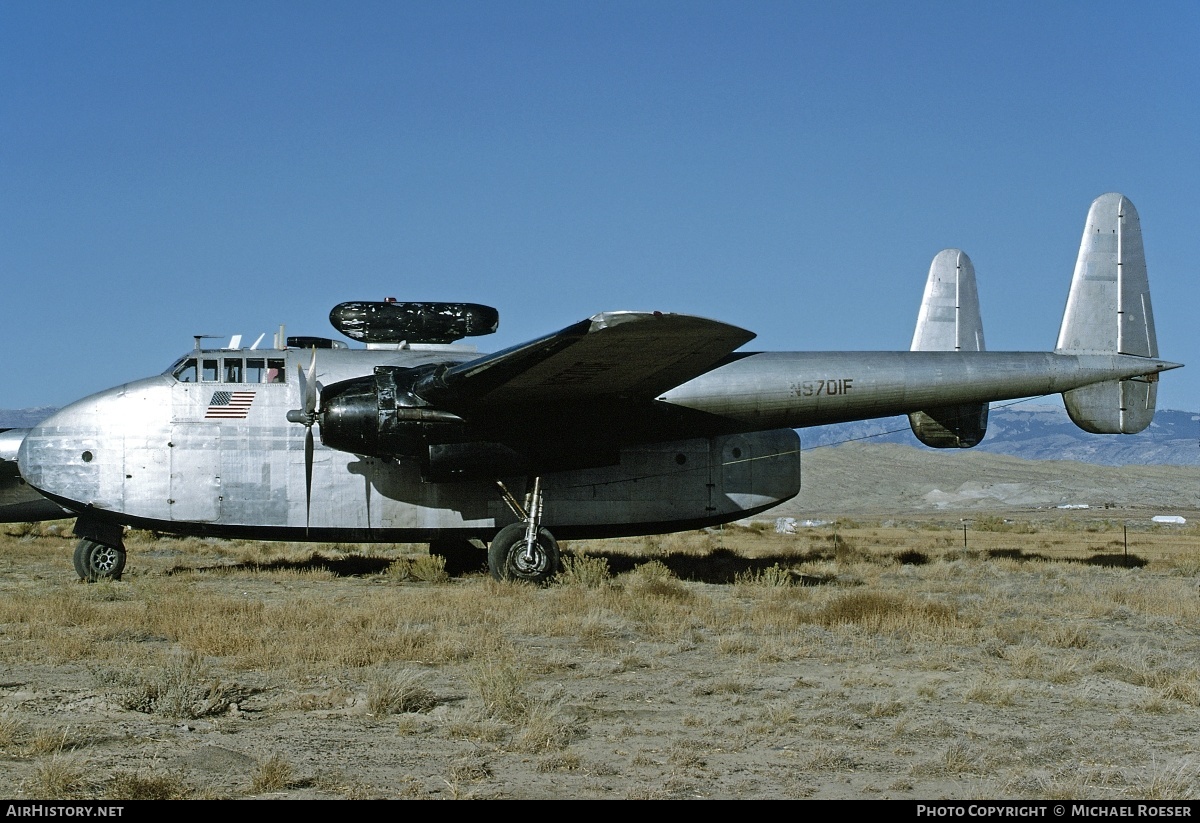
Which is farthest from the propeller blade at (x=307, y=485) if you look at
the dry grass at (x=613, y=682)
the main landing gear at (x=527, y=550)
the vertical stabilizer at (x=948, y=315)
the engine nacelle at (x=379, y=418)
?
the vertical stabilizer at (x=948, y=315)

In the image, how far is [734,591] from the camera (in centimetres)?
1789

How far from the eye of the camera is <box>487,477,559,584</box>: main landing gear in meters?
18.0

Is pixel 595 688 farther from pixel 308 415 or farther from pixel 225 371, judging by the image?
pixel 225 371

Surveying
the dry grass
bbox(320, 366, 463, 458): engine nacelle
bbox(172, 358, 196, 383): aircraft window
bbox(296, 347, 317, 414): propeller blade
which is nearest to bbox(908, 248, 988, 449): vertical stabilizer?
the dry grass

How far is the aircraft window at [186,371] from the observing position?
18.6 metres

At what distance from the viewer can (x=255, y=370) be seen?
18.9m

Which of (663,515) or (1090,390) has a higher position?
(1090,390)

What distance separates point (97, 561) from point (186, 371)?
11.7ft

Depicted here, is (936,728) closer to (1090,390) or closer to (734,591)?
(734,591)

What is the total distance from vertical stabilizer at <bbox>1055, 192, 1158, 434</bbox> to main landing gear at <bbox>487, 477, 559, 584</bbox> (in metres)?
10.3

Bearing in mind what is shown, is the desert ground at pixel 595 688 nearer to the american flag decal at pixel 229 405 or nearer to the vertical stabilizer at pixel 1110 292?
the american flag decal at pixel 229 405

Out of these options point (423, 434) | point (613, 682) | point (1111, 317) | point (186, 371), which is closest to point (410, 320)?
point (423, 434)
